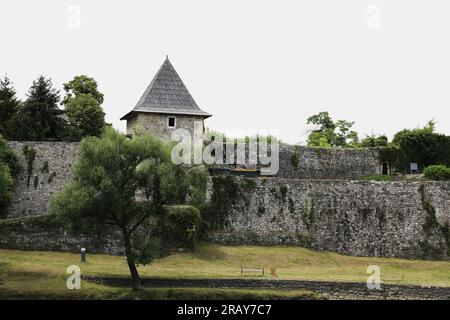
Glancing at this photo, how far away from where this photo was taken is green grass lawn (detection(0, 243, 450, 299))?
35.4 m

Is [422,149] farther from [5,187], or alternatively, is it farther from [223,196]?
[5,187]

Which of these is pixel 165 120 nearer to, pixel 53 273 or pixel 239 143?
pixel 239 143

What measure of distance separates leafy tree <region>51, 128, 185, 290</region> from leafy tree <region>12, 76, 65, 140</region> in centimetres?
1348

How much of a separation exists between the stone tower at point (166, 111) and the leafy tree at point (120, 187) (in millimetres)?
13235

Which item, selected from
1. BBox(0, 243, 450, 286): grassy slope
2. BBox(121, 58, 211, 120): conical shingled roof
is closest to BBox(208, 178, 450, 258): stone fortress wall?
BBox(0, 243, 450, 286): grassy slope

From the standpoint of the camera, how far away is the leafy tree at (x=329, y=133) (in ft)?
250

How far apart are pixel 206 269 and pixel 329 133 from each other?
40.6 meters

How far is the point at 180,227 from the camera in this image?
143 ft

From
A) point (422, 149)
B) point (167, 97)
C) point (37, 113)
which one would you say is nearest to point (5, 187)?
point (37, 113)

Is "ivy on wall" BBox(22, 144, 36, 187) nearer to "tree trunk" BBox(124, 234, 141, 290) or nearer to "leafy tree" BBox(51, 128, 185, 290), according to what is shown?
"leafy tree" BBox(51, 128, 185, 290)

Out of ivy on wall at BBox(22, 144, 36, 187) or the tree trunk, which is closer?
the tree trunk

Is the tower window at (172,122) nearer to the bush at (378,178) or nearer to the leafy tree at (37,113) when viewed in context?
the leafy tree at (37,113)

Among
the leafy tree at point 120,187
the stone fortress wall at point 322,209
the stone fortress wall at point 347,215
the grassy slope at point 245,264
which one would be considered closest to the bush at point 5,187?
the stone fortress wall at point 322,209

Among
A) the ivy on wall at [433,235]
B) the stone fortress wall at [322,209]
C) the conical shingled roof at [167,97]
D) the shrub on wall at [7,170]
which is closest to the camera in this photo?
the shrub on wall at [7,170]
